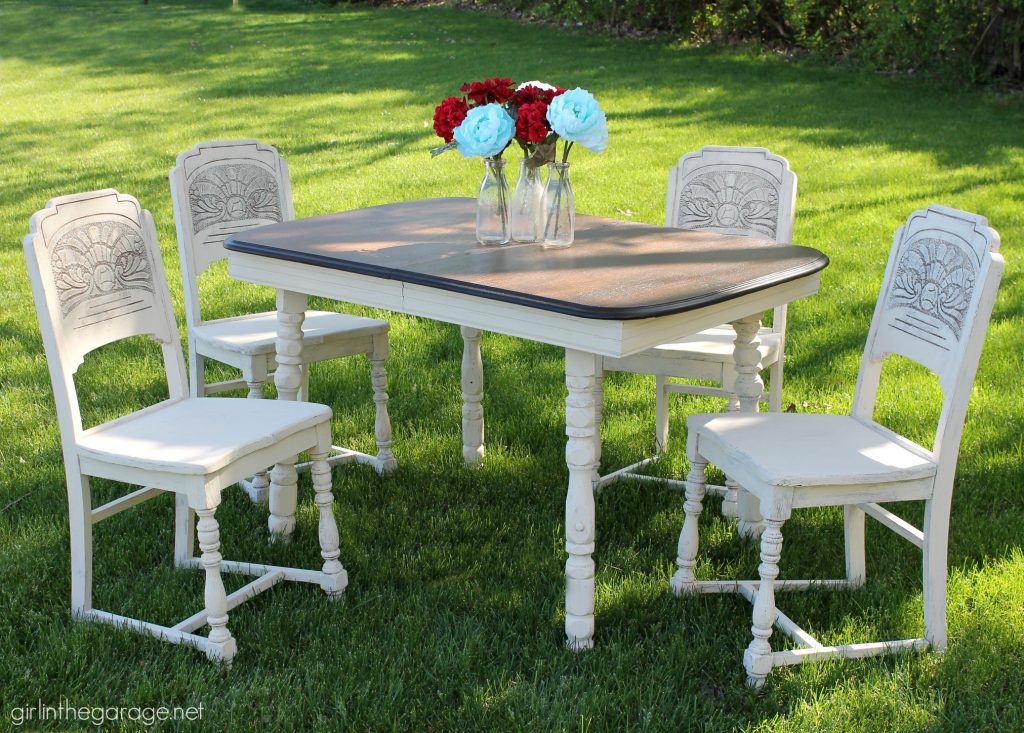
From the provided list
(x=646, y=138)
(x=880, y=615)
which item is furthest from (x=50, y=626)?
(x=646, y=138)

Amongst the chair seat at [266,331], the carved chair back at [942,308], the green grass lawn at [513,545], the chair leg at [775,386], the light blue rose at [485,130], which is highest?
the light blue rose at [485,130]

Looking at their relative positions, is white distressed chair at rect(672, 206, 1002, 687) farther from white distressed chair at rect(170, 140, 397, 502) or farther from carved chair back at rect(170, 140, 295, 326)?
carved chair back at rect(170, 140, 295, 326)

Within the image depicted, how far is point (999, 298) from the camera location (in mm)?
5973

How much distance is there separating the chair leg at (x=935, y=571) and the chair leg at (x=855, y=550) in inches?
14.3

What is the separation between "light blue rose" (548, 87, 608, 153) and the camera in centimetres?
319

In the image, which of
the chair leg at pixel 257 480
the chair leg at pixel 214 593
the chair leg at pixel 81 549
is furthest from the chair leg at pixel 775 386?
the chair leg at pixel 81 549

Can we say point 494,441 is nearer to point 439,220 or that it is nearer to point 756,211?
point 439,220

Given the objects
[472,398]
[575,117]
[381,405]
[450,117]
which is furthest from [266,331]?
[575,117]

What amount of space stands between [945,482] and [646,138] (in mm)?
7364

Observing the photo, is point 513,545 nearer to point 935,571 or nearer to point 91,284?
point 935,571

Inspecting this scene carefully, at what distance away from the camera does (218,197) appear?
173 inches

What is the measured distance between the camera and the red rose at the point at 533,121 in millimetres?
3238

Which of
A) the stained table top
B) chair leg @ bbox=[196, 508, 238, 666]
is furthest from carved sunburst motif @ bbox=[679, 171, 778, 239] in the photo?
chair leg @ bbox=[196, 508, 238, 666]

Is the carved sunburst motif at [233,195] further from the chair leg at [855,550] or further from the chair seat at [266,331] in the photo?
the chair leg at [855,550]
